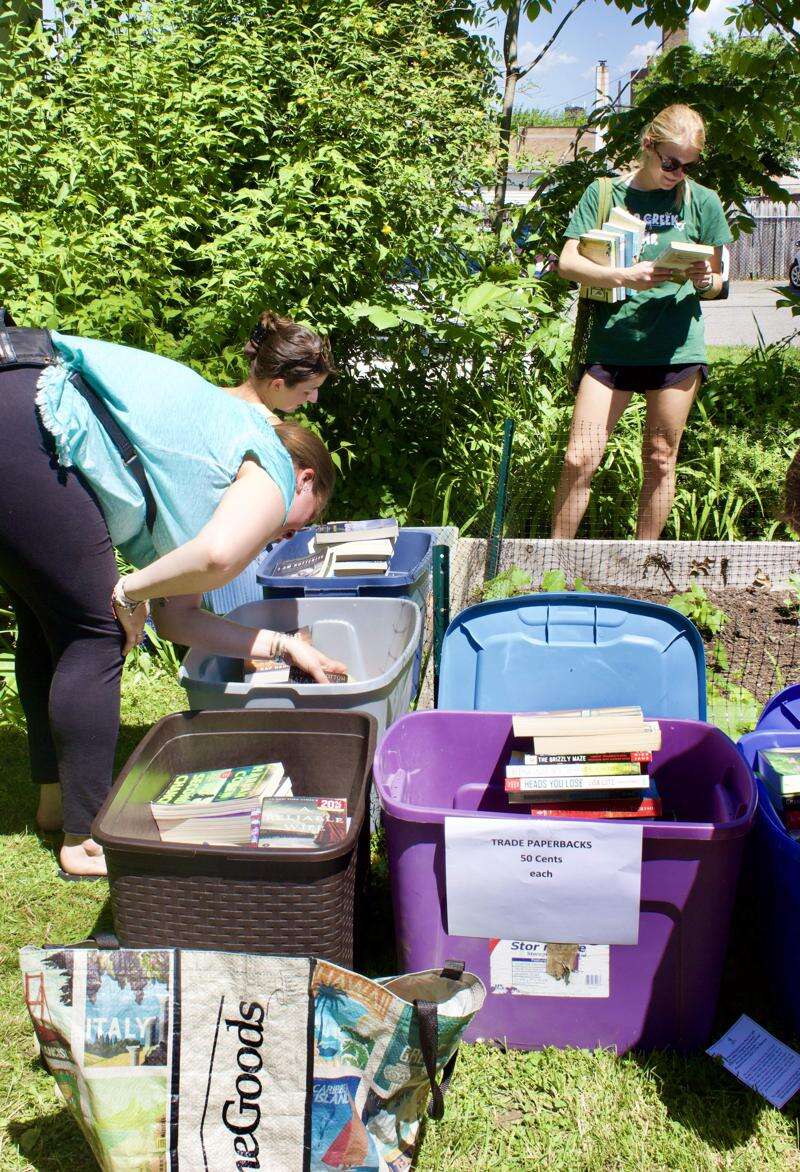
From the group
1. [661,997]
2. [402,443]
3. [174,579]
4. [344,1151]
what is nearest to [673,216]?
[402,443]

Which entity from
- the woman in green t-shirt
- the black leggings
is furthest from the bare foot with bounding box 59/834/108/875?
the woman in green t-shirt

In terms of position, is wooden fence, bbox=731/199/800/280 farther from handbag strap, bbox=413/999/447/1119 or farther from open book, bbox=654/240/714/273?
handbag strap, bbox=413/999/447/1119

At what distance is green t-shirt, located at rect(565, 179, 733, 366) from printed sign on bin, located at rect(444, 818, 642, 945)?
2.71 m

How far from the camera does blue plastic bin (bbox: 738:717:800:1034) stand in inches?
76.1

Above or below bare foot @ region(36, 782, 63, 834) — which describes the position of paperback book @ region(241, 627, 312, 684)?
above

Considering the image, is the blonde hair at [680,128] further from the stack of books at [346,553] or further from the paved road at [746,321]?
the paved road at [746,321]

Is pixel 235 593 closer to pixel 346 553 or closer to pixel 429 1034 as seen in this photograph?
pixel 346 553

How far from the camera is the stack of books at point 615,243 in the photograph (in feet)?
12.7

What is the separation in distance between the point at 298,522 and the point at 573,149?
14.0ft

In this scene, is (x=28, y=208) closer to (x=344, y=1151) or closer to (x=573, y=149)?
(x=573, y=149)

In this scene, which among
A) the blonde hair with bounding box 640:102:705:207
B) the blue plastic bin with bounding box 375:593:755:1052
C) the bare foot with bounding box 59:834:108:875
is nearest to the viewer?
the blue plastic bin with bounding box 375:593:755:1052

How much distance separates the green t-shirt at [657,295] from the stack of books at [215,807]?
2651 millimetres

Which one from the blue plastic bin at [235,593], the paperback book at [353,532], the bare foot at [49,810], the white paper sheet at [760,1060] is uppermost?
the paperback book at [353,532]

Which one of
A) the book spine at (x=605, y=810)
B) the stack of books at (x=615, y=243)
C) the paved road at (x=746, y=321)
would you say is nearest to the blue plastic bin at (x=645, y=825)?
the book spine at (x=605, y=810)
